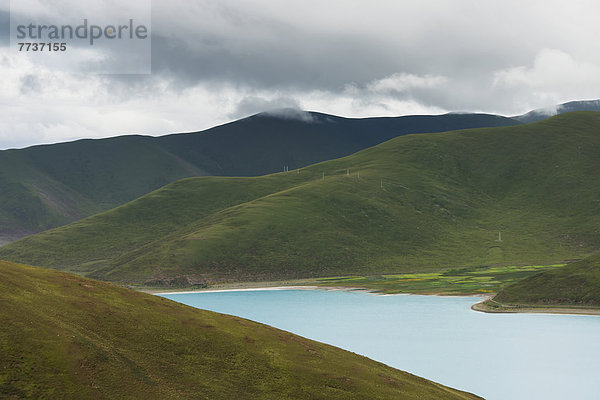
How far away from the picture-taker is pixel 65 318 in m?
37.2

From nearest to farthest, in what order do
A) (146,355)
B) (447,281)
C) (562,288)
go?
1. (146,355)
2. (562,288)
3. (447,281)

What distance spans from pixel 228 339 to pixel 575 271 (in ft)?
348

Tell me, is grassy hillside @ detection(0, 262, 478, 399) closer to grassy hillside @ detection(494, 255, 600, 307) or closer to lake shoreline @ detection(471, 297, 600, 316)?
lake shoreline @ detection(471, 297, 600, 316)

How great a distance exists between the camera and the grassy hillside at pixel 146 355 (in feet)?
102

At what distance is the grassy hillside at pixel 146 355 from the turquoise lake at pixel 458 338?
78.6ft

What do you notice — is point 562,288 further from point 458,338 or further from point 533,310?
point 458,338

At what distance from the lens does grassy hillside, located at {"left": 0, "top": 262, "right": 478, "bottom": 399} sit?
31.2 m

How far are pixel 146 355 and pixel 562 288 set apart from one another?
10570cm

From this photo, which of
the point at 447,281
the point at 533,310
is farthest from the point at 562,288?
the point at 447,281

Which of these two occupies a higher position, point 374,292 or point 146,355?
point 146,355

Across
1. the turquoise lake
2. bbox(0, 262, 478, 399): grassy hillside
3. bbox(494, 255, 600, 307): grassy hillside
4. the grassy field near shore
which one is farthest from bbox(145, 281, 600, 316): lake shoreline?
bbox(0, 262, 478, 399): grassy hillside

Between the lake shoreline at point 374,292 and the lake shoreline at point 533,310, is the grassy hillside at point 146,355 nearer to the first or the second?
the lake shoreline at point 533,310

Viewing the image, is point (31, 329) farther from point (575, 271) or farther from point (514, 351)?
point (575, 271)

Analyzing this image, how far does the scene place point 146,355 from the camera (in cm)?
3800
